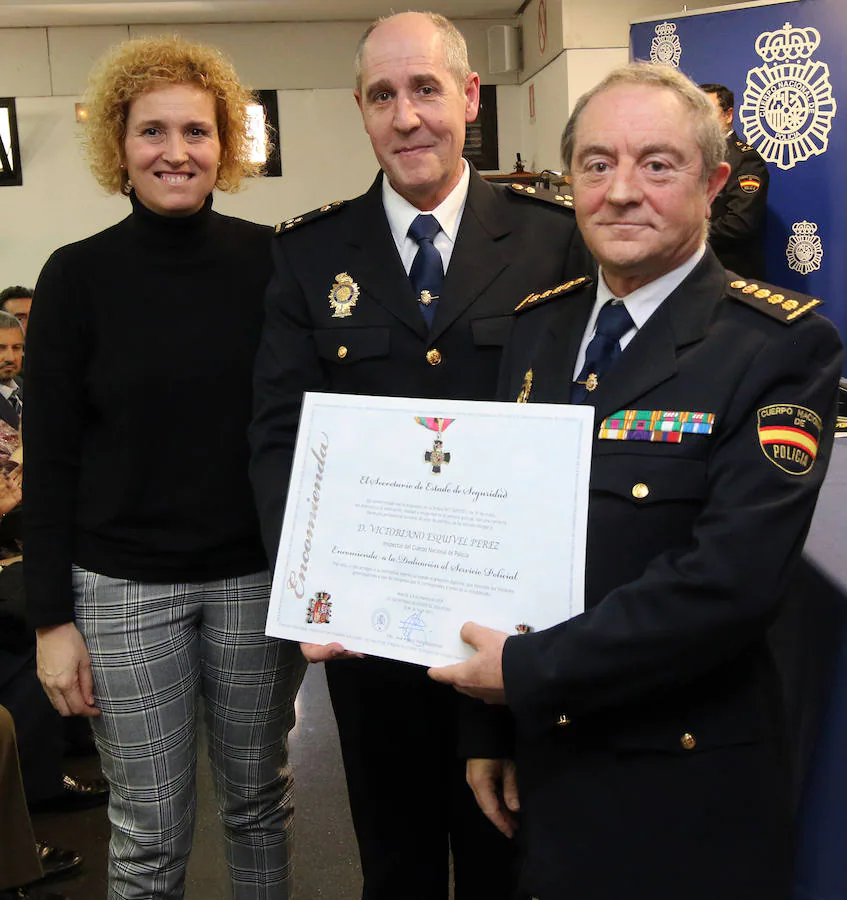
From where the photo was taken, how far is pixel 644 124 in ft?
3.75

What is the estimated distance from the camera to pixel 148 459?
1624mm

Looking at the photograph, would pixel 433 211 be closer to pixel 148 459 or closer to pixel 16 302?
pixel 148 459

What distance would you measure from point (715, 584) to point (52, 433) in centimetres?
113

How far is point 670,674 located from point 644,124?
644mm

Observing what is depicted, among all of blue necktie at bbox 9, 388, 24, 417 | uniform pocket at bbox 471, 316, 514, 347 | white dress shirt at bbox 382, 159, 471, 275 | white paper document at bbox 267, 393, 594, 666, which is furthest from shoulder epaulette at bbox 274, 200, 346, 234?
blue necktie at bbox 9, 388, 24, 417

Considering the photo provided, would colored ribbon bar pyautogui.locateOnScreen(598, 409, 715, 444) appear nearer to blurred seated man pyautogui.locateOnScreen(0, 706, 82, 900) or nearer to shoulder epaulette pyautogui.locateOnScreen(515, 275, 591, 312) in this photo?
shoulder epaulette pyautogui.locateOnScreen(515, 275, 591, 312)

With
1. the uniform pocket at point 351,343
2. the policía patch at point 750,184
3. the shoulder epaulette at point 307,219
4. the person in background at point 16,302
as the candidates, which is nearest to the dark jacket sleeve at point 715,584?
the uniform pocket at point 351,343

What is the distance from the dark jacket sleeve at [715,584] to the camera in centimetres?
105

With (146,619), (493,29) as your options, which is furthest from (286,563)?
(493,29)

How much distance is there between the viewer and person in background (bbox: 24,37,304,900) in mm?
1613

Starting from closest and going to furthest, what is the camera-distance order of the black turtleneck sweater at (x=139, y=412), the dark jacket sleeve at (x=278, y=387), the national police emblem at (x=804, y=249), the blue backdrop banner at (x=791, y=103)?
1. the dark jacket sleeve at (x=278, y=387)
2. the black turtleneck sweater at (x=139, y=412)
3. the blue backdrop banner at (x=791, y=103)
4. the national police emblem at (x=804, y=249)

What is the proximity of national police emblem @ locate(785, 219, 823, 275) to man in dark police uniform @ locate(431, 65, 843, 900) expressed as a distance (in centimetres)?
433
